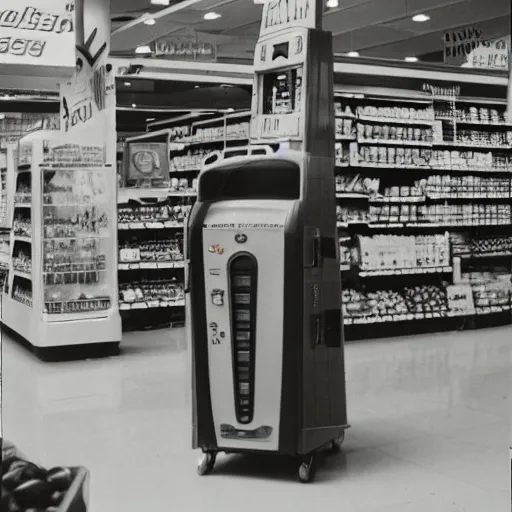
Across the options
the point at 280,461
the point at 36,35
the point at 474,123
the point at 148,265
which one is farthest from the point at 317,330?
the point at 474,123

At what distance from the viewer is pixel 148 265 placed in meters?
10.2

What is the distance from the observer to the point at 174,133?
1251 cm

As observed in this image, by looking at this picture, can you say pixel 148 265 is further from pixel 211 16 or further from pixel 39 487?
pixel 39 487

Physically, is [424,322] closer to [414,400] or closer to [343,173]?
[343,173]

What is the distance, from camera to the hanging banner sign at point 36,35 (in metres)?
5.43

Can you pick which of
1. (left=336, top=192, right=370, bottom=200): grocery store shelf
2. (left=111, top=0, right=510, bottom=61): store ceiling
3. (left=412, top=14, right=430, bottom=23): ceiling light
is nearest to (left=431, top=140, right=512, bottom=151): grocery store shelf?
(left=336, top=192, right=370, bottom=200): grocery store shelf

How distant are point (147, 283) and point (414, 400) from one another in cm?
461

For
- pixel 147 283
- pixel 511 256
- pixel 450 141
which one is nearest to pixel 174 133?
pixel 147 283

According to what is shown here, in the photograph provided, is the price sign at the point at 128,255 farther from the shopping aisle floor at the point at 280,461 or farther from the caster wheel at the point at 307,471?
the caster wheel at the point at 307,471

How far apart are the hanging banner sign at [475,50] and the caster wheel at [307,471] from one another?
25.3ft

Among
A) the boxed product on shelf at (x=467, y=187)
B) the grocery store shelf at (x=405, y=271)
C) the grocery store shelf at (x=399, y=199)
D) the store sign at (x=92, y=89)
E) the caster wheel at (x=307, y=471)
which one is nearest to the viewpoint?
the caster wheel at (x=307, y=471)

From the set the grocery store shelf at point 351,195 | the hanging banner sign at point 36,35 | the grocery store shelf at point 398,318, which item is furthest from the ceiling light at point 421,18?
the hanging banner sign at point 36,35

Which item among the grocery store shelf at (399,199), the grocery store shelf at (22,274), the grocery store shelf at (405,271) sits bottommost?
the grocery store shelf at (405,271)

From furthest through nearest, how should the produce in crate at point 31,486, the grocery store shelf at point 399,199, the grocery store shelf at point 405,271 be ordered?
the grocery store shelf at point 399,199 < the grocery store shelf at point 405,271 < the produce in crate at point 31,486
